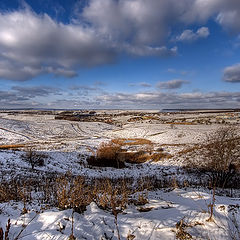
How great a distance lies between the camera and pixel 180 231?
282 centimetres

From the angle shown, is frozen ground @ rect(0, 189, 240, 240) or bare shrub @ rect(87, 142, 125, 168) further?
bare shrub @ rect(87, 142, 125, 168)

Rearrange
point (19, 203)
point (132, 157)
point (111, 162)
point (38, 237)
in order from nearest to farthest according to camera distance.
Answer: point (38, 237) < point (19, 203) < point (111, 162) < point (132, 157)

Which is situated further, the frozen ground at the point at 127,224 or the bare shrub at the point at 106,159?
the bare shrub at the point at 106,159

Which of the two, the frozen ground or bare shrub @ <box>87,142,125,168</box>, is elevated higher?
the frozen ground

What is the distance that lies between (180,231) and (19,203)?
403 cm

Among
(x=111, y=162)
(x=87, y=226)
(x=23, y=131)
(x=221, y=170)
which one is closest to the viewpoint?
(x=87, y=226)

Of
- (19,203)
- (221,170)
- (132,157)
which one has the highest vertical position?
(19,203)

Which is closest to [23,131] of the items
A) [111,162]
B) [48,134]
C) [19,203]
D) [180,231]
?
[48,134]

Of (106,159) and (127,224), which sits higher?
(127,224)

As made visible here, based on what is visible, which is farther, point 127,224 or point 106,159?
point 106,159

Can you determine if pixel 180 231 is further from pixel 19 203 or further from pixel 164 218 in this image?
pixel 19 203

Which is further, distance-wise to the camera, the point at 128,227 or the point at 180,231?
the point at 128,227

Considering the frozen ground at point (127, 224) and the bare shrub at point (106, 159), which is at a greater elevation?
the frozen ground at point (127, 224)

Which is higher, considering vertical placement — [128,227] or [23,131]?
[128,227]
